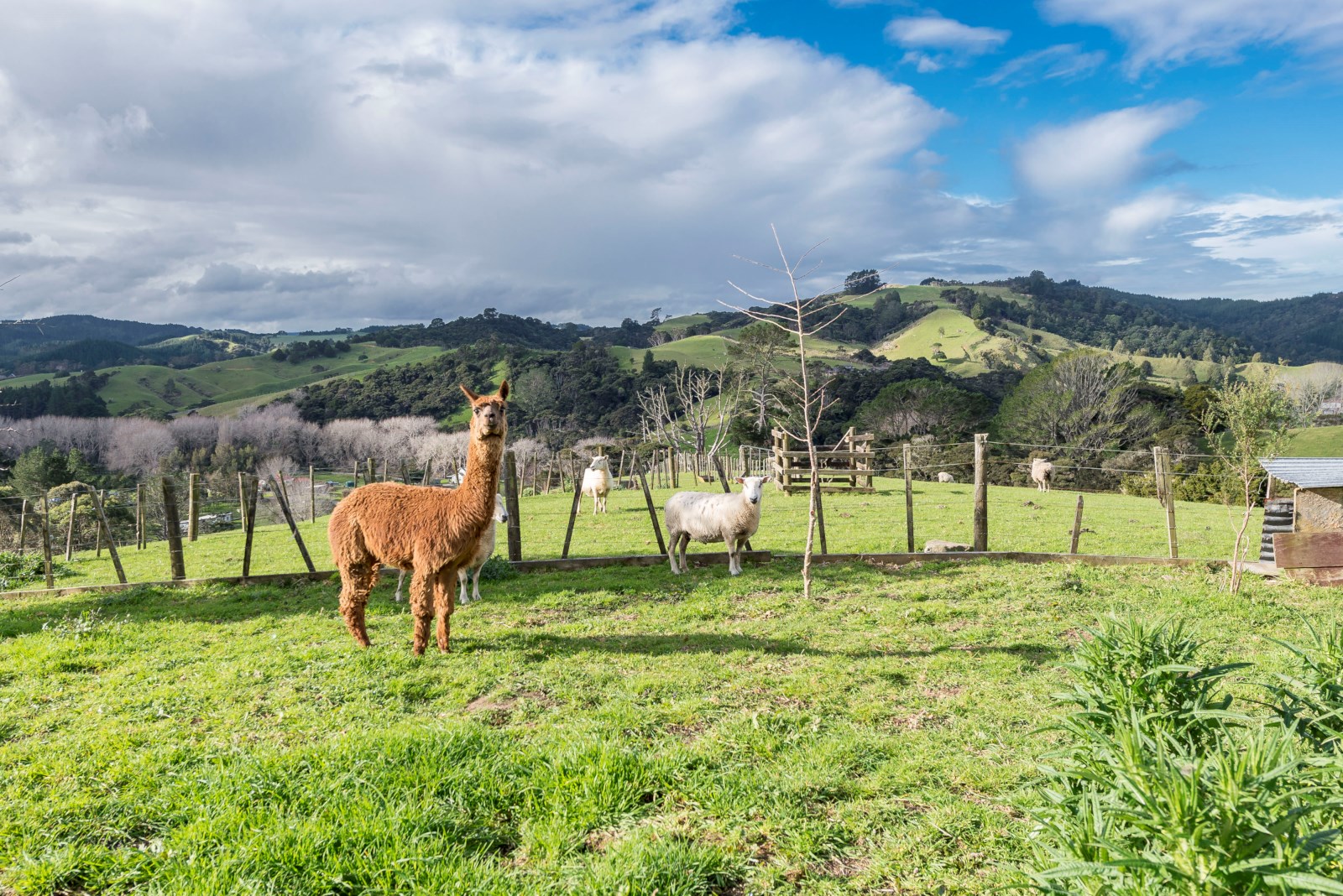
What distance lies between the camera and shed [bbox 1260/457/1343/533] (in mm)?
10156

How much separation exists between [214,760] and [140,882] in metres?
1.31

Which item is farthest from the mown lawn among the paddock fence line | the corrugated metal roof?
the paddock fence line

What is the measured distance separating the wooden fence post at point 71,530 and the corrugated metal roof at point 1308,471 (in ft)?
80.9

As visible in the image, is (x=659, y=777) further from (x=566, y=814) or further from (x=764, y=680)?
(x=764, y=680)

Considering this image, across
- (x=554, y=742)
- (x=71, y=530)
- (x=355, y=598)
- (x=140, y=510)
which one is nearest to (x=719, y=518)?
(x=355, y=598)

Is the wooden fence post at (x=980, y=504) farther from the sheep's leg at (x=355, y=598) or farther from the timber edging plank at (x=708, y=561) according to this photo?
the sheep's leg at (x=355, y=598)

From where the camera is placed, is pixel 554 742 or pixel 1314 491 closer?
pixel 554 742

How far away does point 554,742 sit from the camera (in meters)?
4.96

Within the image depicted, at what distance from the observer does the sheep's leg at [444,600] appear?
7.30 meters

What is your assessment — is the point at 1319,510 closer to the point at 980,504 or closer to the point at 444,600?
the point at 980,504

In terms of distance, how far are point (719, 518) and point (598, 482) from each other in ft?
41.2

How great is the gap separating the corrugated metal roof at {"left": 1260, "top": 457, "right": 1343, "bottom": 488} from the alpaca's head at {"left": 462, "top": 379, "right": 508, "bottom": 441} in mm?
11523

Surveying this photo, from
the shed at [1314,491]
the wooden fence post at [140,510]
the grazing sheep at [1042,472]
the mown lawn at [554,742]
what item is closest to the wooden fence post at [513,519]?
the mown lawn at [554,742]

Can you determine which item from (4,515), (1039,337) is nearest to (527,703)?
(4,515)
